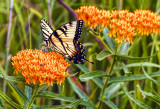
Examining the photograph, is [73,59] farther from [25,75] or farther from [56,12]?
[56,12]

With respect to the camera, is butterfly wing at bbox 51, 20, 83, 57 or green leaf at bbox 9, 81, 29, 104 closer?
green leaf at bbox 9, 81, 29, 104

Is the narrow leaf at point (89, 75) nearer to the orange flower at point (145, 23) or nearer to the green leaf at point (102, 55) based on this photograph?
the green leaf at point (102, 55)

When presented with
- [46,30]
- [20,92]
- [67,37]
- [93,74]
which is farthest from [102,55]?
[20,92]

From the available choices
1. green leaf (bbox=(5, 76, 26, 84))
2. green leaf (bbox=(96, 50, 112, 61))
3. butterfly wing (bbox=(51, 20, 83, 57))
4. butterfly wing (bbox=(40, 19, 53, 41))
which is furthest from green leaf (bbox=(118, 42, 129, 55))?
green leaf (bbox=(5, 76, 26, 84))

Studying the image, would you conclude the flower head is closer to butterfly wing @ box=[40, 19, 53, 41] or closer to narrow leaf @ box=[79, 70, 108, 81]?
butterfly wing @ box=[40, 19, 53, 41]

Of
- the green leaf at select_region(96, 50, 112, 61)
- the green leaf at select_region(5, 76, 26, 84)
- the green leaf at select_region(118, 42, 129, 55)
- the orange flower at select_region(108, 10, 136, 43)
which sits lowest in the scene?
the green leaf at select_region(5, 76, 26, 84)

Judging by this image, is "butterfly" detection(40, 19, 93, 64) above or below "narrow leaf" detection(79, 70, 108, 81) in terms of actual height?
above

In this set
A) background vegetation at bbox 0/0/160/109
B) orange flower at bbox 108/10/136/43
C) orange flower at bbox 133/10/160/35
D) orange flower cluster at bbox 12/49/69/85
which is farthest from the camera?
orange flower at bbox 133/10/160/35

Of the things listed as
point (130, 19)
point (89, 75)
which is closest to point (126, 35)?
point (130, 19)
